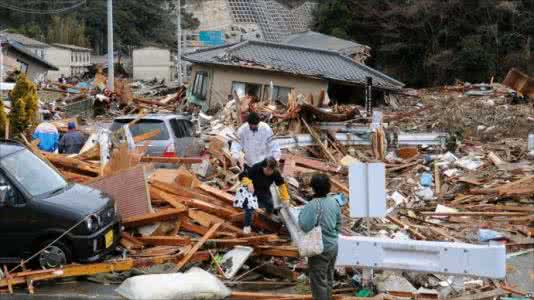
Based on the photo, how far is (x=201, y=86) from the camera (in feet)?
97.9

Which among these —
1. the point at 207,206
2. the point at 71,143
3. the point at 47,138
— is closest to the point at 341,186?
the point at 207,206

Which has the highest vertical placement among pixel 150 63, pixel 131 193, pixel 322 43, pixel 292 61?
pixel 322 43

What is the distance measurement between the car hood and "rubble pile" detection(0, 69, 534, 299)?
2.09 ft

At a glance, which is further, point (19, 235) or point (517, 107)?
point (517, 107)

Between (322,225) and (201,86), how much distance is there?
24017 millimetres

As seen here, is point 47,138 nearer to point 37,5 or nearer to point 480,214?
point 480,214

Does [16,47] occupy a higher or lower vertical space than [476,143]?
higher

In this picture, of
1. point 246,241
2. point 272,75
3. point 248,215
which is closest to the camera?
point 246,241

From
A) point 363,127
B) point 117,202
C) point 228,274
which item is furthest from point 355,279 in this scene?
point 363,127

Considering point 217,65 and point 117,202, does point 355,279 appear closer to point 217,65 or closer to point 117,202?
point 117,202

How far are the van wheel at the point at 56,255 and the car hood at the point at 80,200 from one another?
0.48m

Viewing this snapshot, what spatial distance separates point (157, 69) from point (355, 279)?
55737mm

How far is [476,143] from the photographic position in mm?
18547

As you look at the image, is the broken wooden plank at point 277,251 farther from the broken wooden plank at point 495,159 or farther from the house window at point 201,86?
the house window at point 201,86
